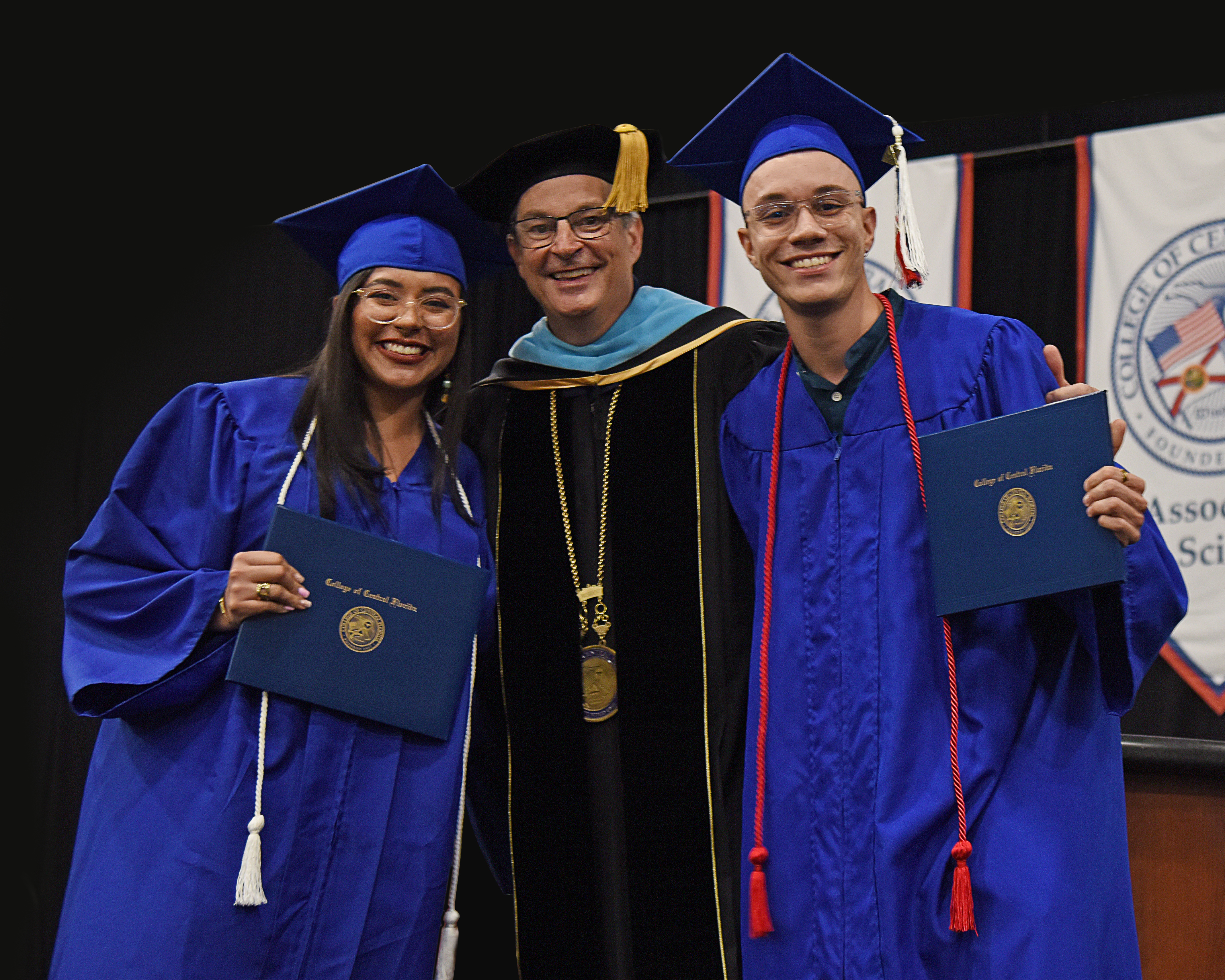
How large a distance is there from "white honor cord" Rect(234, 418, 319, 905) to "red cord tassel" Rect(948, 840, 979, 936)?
1228mm

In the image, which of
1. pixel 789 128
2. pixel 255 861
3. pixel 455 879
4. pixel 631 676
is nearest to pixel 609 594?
pixel 631 676

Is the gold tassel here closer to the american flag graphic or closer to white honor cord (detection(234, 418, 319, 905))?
white honor cord (detection(234, 418, 319, 905))

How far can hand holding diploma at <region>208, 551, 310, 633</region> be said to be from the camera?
2088mm

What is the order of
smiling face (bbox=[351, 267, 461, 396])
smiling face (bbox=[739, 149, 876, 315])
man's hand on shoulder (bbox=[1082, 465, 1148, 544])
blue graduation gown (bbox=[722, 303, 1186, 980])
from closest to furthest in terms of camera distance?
man's hand on shoulder (bbox=[1082, 465, 1148, 544])
blue graduation gown (bbox=[722, 303, 1186, 980])
smiling face (bbox=[739, 149, 876, 315])
smiling face (bbox=[351, 267, 461, 396])

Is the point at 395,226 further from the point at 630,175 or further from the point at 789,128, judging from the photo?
the point at 789,128

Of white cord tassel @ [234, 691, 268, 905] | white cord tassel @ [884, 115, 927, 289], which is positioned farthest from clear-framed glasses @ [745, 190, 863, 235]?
white cord tassel @ [234, 691, 268, 905]

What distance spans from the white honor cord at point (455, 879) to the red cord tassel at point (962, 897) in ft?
3.22

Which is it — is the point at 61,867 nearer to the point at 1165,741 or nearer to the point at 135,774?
the point at 135,774

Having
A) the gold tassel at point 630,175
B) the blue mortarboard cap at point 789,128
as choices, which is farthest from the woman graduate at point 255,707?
the blue mortarboard cap at point 789,128

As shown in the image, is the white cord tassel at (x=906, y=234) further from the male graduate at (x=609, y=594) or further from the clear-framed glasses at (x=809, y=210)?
the male graduate at (x=609, y=594)

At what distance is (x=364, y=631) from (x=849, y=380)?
1.07 m

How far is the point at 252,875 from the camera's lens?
201cm

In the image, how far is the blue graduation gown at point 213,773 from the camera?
206cm

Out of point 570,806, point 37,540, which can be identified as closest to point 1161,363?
point 570,806
